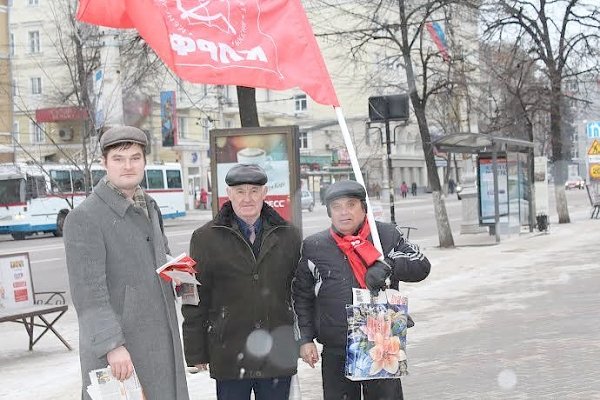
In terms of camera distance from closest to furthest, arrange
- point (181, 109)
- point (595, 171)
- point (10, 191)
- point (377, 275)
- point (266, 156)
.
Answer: point (377, 275), point (266, 156), point (595, 171), point (10, 191), point (181, 109)

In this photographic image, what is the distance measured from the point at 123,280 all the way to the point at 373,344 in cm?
128

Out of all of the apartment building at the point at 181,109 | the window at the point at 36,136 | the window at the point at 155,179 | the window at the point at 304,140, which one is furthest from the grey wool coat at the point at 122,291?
the window at the point at 304,140

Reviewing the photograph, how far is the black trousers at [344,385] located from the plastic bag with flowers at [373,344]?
150 millimetres

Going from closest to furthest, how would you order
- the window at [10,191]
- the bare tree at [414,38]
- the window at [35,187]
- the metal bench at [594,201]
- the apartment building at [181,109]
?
the bare tree at [414,38]
the apartment building at [181,109]
the metal bench at [594,201]
the window at [10,191]
the window at [35,187]

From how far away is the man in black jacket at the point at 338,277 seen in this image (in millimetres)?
4410

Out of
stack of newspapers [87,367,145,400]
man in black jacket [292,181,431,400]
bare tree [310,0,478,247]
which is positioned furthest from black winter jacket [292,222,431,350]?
bare tree [310,0,478,247]

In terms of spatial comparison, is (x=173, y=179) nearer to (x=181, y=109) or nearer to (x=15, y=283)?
(x=181, y=109)

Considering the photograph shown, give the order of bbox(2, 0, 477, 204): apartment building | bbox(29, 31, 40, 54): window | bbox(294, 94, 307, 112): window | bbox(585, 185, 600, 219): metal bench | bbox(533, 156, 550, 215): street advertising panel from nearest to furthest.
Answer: bbox(533, 156, 550, 215): street advertising panel
bbox(2, 0, 477, 204): apartment building
bbox(585, 185, 600, 219): metal bench
bbox(29, 31, 40, 54): window
bbox(294, 94, 307, 112): window

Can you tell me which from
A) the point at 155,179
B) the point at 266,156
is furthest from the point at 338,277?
the point at 155,179

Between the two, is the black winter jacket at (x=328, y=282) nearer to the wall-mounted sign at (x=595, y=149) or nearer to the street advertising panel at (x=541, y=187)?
the street advertising panel at (x=541, y=187)

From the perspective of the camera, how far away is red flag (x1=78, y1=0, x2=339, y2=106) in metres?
6.00

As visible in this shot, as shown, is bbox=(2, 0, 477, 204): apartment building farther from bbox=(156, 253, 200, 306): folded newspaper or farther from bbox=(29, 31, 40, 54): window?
bbox=(156, 253, 200, 306): folded newspaper

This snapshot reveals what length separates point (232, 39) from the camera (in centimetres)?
624

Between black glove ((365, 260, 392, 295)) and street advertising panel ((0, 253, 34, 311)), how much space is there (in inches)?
271
